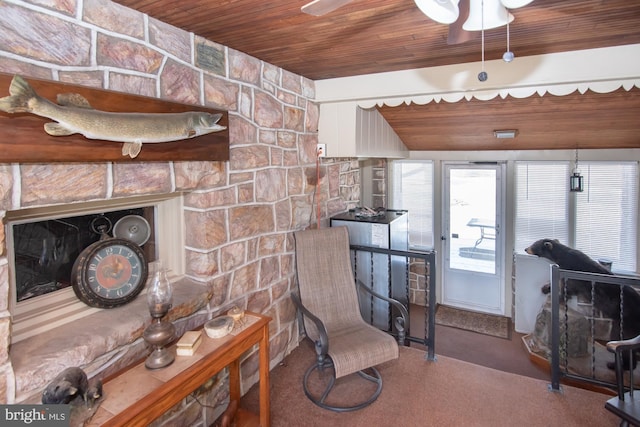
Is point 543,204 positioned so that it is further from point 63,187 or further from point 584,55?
point 63,187

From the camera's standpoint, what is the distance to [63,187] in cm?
147

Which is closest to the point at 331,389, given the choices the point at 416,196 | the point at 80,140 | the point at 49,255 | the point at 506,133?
the point at 49,255

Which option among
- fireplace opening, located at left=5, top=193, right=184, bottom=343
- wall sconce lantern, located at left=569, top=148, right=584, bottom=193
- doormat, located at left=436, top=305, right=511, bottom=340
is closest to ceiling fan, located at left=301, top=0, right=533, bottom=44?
fireplace opening, located at left=5, top=193, right=184, bottom=343

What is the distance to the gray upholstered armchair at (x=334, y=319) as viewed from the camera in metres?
2.36

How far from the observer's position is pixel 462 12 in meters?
1.54

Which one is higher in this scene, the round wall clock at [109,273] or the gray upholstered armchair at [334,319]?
the round wall clock at [109,273]

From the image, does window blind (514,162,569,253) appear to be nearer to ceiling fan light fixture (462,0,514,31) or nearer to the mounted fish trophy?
ceiling fan light fixture (462,0,514,31)

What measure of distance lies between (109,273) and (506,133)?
3.76 meters

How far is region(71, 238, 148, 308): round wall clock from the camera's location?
1707 millimetres

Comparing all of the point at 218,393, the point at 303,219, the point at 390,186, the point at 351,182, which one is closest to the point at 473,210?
the point at 390,186

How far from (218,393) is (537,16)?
272cm

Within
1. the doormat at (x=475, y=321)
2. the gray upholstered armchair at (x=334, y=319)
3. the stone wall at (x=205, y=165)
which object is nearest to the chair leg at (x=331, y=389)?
the gray upholstered armchair at (x=334, y=319)

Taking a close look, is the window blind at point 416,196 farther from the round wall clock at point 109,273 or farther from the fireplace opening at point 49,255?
the round wall clock at point 109,273

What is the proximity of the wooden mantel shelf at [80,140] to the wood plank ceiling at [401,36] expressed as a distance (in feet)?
1.48
